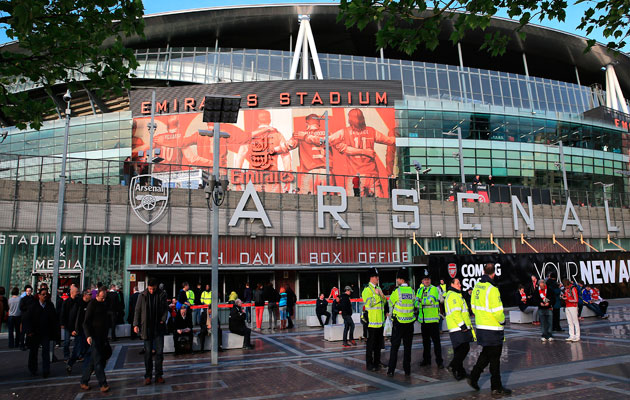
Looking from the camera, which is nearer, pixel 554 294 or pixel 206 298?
pixel 554 294

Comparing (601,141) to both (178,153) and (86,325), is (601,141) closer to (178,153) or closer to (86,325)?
(178,153)

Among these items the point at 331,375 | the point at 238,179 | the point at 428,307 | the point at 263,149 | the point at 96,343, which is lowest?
the point at 331,375

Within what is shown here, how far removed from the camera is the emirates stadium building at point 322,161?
21.7 m

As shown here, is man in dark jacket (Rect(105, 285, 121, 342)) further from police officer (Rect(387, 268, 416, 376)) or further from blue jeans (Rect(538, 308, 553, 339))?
blue jeans (Rect(538, 308, 553, 339))

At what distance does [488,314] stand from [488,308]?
10 centimetres

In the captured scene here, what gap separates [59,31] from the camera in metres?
8.80

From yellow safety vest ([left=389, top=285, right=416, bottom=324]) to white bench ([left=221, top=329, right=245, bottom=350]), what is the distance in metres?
5.87

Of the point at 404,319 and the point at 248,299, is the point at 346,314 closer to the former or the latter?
the point at 404,319

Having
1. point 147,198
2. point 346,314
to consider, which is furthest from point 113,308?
point 346,314

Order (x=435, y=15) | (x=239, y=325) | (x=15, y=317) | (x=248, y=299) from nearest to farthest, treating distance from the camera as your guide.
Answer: (x=435, y=15), (x=239, y=325), (x=15, y=317), (x=248, y=299)

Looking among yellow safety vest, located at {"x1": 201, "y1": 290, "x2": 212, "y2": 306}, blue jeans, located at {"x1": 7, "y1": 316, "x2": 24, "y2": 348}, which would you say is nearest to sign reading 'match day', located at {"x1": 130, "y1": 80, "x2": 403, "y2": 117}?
yellow safety vest, located at {"x1": 201, "y1": 290, "x2": 212, "y2": 306}

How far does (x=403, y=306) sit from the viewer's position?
9.74 m

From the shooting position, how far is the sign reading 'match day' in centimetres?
4478

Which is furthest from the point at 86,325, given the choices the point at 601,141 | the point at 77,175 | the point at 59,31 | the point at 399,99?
the point at 601,141
